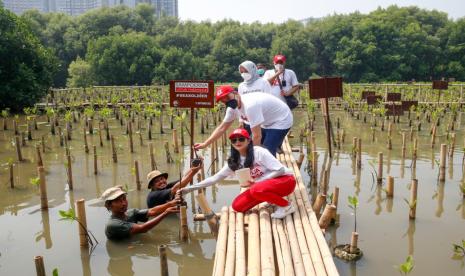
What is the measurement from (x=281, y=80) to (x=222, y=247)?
4.89 metres

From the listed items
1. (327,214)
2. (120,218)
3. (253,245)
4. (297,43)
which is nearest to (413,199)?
(327,214)

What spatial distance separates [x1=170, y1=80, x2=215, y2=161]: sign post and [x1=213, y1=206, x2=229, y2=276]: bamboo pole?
231 cm

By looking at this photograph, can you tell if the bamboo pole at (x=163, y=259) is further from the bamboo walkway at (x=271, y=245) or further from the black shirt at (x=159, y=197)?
the black shirt at (x=159, y=197)

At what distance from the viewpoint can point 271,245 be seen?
3.85m

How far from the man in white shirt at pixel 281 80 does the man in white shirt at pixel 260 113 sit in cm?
220

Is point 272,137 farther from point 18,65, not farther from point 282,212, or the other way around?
point 18,65

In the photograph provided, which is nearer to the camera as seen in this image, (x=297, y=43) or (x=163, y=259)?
(x=163, y=259)

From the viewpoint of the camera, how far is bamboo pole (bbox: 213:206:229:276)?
138 inches

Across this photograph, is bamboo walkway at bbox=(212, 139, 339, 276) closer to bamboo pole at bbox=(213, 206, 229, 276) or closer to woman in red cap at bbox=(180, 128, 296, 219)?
bamboo pole at bbox=(213, 206, 229, 276)

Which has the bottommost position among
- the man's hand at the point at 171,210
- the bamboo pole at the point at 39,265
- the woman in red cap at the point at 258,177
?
the bamboo pole at the point at 39,265

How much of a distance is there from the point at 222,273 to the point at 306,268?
26.1 inches

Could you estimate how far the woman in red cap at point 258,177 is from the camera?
4.51 m

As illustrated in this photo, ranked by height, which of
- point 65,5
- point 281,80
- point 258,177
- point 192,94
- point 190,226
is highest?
point 65,5


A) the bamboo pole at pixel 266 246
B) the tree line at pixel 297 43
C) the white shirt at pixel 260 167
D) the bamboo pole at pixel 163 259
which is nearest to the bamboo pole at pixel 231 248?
the bamboo pole at pixel 266 246
